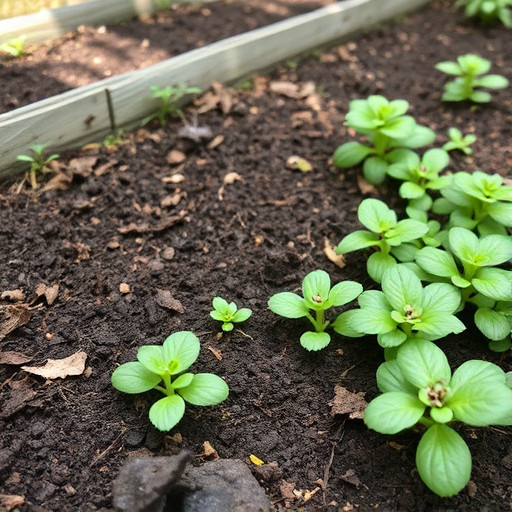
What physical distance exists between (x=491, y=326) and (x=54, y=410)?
5.10 ft

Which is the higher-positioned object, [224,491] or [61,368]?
[61,368]

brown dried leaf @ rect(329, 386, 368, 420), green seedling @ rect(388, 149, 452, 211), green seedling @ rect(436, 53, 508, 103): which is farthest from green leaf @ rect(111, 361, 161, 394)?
green seedling @ rect(436, 53, 508, 103)

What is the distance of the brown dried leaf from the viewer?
1870mm

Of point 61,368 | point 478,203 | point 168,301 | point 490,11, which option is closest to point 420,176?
point 478,203

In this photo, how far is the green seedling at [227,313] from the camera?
2078mm

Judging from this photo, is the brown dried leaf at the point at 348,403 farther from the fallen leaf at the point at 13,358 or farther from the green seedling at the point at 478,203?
the fallen leaf at the point at 13,358

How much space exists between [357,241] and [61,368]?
4.00ft

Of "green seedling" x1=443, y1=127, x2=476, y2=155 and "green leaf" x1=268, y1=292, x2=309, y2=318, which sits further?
"green seedling" x1=443, y1=127, x2=476, y2=155

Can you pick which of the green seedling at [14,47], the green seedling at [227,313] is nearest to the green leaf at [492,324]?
the green seedling at [227,313]

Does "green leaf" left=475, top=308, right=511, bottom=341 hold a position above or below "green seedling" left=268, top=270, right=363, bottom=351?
below

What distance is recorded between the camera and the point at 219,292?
7.34ft

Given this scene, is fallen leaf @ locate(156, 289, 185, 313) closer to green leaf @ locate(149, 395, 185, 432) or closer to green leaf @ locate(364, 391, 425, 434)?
green leaf @ locate(149, 395, 185, 432)

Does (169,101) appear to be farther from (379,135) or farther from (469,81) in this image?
(469,81)

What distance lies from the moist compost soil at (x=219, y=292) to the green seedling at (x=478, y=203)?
1.02ft
